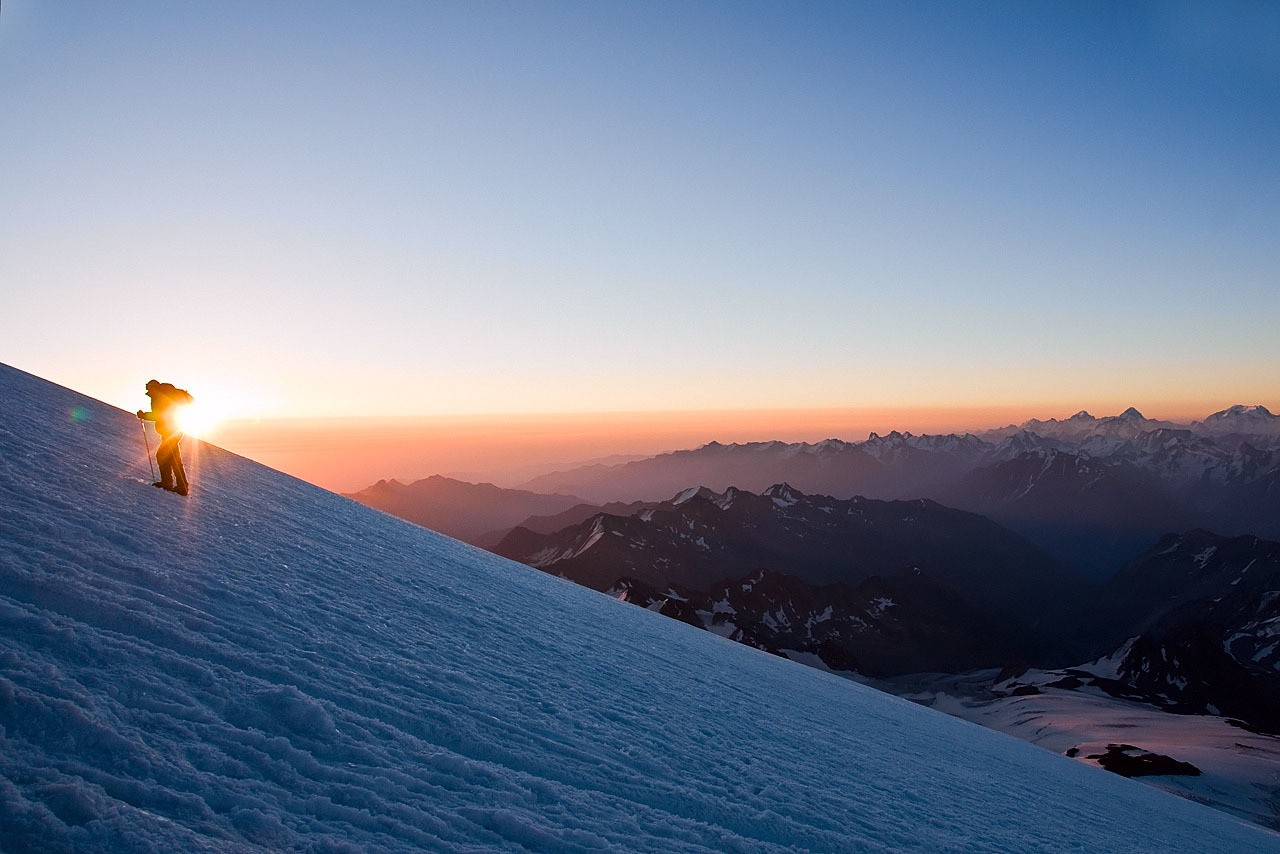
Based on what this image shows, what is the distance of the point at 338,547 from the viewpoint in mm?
14211

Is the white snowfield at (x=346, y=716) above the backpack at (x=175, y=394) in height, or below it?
below

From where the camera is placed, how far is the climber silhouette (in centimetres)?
→ 1162

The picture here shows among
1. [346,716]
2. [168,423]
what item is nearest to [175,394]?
[168,423]

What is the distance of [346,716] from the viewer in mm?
6727

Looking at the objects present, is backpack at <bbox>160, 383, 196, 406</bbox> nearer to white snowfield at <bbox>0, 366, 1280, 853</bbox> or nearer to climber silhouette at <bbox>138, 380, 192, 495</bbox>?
climber silhouette at <bbox>138, 380, 192, 495</bbox>

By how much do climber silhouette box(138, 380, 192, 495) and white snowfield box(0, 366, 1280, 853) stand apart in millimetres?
425

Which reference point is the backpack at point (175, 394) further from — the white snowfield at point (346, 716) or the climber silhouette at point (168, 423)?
the white snowfield at point (346, 716)

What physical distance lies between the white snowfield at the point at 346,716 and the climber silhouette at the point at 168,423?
42 centimetres

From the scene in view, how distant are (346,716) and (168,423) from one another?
8.08 meters

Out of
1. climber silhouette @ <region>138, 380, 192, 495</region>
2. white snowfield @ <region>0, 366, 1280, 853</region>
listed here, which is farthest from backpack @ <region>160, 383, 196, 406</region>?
white snowfield @ <region>0, 366, 1280, 853</region>

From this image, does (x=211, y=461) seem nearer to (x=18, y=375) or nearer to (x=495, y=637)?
(x=18, y=375)

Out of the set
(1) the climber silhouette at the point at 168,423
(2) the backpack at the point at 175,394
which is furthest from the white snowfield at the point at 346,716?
(2) the backpack at the point at 175,394

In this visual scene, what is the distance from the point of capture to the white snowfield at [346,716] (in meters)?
4.94

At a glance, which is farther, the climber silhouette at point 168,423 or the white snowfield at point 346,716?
the climber silhouette at point 168,423
